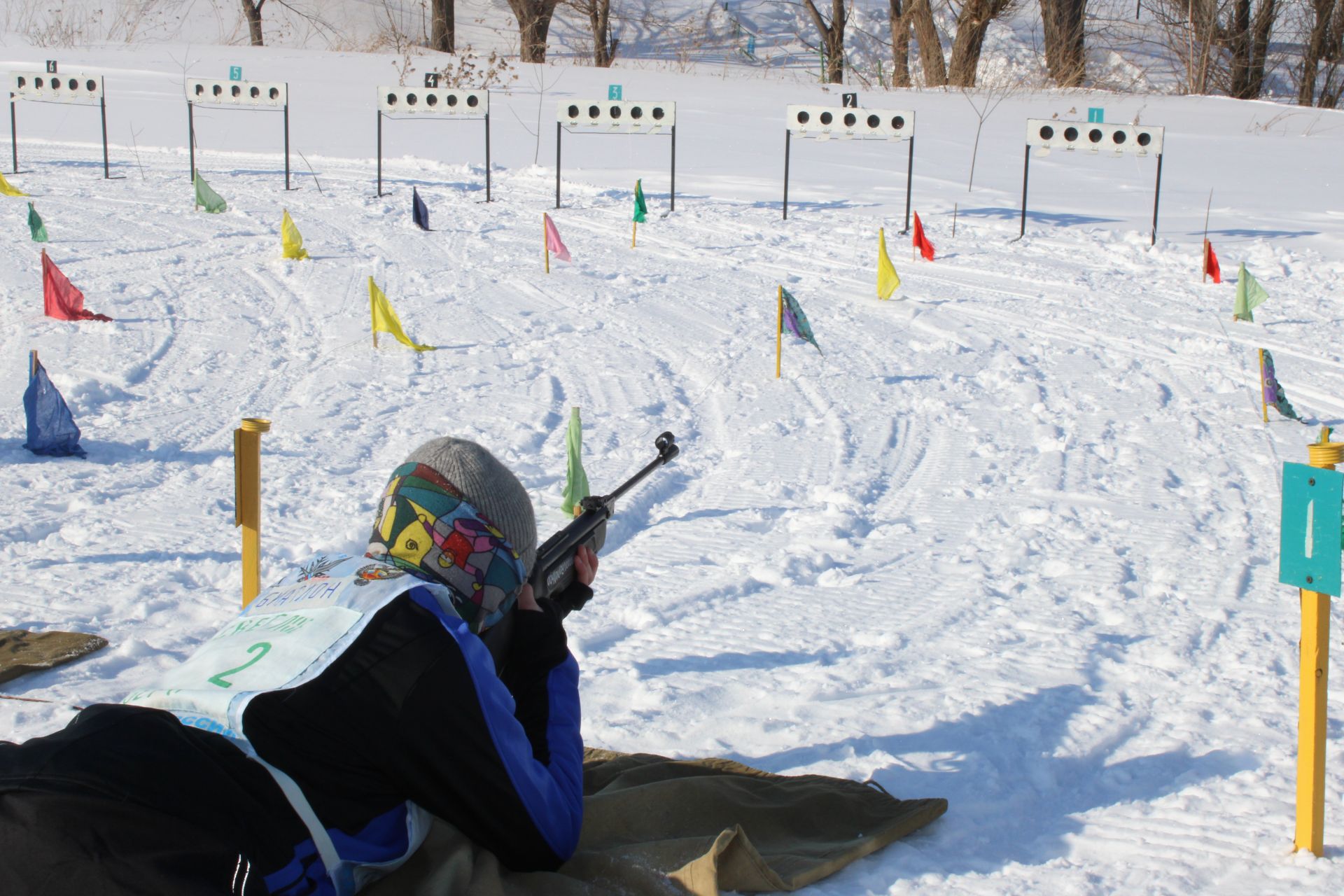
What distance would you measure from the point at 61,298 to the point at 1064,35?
936 inches

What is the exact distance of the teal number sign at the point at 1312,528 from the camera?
2.72 m

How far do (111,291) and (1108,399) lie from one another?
8263mm

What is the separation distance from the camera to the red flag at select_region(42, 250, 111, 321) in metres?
8.95

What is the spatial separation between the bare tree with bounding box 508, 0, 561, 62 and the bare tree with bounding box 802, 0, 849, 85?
6.69 metres

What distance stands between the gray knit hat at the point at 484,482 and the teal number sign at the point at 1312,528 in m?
1.78

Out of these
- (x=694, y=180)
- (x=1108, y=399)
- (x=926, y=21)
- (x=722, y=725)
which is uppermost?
(x=926, y=21)

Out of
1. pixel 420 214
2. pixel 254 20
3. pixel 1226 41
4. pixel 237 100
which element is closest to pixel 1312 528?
pixel 420 214

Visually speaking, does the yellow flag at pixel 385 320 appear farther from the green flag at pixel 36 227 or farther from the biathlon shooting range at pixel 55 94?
the biathlon shooting range at pixel 55 94

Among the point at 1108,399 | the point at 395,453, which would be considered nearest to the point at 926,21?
the point at 1108,399

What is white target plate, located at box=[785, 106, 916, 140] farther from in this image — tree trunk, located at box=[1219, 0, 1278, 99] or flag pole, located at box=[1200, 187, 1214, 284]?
tree trunk, located at box=[1219, 0, 1278, 99]

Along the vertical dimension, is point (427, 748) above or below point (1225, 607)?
above

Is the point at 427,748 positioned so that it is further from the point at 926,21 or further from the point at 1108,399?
the point at 926,21

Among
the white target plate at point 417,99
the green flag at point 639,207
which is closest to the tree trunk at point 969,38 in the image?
the white target plate at point 417,99

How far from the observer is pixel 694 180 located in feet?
56.1
